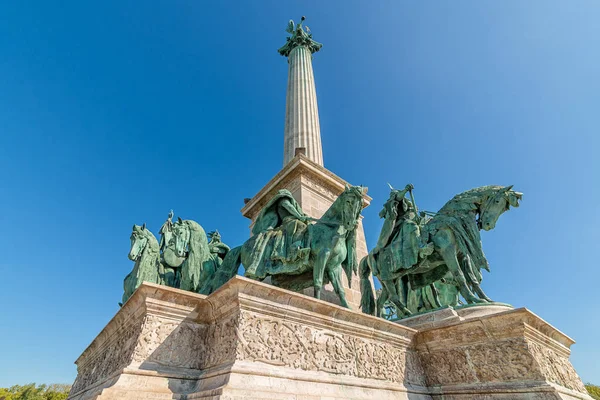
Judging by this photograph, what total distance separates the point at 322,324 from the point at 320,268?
1996mm

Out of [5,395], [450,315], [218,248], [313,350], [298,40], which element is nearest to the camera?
[313,350]

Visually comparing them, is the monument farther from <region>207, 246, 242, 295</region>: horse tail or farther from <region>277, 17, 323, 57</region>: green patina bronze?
<region>277, 17, 323, 57</region>: green patina bronze

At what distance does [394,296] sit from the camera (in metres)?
7.16

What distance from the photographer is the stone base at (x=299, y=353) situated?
3379 millimetres

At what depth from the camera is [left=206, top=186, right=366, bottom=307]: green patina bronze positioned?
6348 millimetres

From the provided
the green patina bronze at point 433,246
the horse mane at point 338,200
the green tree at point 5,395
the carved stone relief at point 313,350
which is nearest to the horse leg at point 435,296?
the green patina bronze at point 433,246

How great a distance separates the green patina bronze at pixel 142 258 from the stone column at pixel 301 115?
692cm

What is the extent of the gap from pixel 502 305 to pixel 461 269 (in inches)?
41.4

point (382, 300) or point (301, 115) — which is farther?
point (301, 115)

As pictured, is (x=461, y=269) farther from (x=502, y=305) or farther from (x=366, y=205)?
(x=366, y=205)

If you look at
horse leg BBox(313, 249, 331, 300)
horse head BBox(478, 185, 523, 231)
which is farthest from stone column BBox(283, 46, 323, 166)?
Answer: horse leg BBox(313, 249, 331, 300)

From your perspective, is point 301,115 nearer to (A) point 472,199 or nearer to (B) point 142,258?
(A) point 472,199

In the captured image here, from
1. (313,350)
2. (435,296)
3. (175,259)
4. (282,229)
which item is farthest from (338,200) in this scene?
(175,259)

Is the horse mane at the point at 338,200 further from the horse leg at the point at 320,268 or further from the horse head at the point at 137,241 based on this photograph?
the horse head at the point at 137,241
